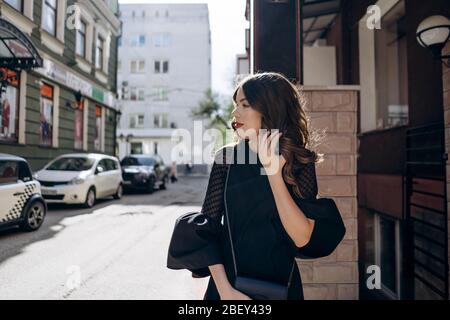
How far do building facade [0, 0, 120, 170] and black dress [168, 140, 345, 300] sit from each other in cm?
166

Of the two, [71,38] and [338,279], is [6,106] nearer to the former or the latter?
[71,38]

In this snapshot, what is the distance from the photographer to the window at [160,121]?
33.1 metres

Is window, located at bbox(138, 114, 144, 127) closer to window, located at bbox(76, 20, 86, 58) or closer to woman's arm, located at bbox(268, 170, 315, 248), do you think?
window, located at bbox(76, 20, 86, 58)

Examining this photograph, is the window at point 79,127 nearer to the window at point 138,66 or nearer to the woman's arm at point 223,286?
the woman's arm at point 223,286

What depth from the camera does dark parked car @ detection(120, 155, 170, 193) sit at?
13156mm

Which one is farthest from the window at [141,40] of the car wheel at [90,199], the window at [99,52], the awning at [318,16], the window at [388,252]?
the window at [388,252]

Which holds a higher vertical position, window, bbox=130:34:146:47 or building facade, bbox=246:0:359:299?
window, bbox=130:34:146:47

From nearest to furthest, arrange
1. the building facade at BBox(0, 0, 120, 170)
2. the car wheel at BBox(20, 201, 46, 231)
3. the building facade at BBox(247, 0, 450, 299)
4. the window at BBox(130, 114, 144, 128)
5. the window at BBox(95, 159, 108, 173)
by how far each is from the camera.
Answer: the building facade at BBox(0, 0, 120, 170), the building facade at BBox(247, 0, 450, 299), the car wheel at BBox(20, 201, 46, 231), the window at BBox(95, 159, 108, 173), the window at BBox(130, 114, 144, 128)

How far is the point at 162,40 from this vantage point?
30.7m

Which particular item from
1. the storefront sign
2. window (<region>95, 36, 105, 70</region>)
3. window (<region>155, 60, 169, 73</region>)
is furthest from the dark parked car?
window (<region>155, 60, 169, 73</region>)

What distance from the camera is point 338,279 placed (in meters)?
2.71

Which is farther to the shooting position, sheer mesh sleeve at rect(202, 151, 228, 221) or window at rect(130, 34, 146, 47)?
window at rect(130, 34, 146, 47)
